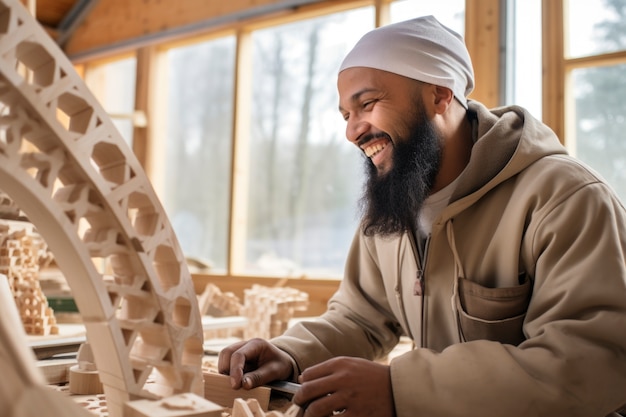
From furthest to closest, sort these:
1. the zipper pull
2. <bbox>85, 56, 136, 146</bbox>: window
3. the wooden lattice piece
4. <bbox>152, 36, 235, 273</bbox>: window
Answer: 1. <bbox>85, 56, 136, 146</bbox>: window
2. <bbox>152, 36, 235, 273</bbox>: window
3. the wooden lattice piece
4. the zipper pull

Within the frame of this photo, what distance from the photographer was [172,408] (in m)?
1.12

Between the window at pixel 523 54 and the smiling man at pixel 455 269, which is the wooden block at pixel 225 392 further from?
the window at pixel 523 54

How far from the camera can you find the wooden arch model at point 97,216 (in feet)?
3.59

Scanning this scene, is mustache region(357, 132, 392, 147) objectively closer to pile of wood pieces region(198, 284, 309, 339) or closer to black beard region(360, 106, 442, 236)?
black beard region(360, 106, 442, 236)

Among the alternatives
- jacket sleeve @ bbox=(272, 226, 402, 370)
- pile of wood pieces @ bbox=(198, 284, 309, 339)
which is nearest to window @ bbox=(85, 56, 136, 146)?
pile of wood pieces @ bbox=(198, 284, 309, 339)

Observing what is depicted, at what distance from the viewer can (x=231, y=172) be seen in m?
5.50

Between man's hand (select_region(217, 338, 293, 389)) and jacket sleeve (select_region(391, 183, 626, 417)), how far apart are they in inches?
15.6

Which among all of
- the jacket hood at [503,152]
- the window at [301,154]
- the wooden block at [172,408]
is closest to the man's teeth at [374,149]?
the jacket hood at [503,152]

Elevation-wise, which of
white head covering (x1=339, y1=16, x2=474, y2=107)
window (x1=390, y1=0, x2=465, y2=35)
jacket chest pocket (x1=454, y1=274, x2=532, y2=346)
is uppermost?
window (x1=390, y1=0, x2=465, y2=35)

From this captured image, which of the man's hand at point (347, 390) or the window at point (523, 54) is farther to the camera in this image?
the window at point (523, 54)

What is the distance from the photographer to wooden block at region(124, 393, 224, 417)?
42.9 inches

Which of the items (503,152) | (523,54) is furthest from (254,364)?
(523,54)

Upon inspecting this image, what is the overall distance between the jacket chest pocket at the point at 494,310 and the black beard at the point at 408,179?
30 cm

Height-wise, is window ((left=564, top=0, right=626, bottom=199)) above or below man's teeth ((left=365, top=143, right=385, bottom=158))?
above
